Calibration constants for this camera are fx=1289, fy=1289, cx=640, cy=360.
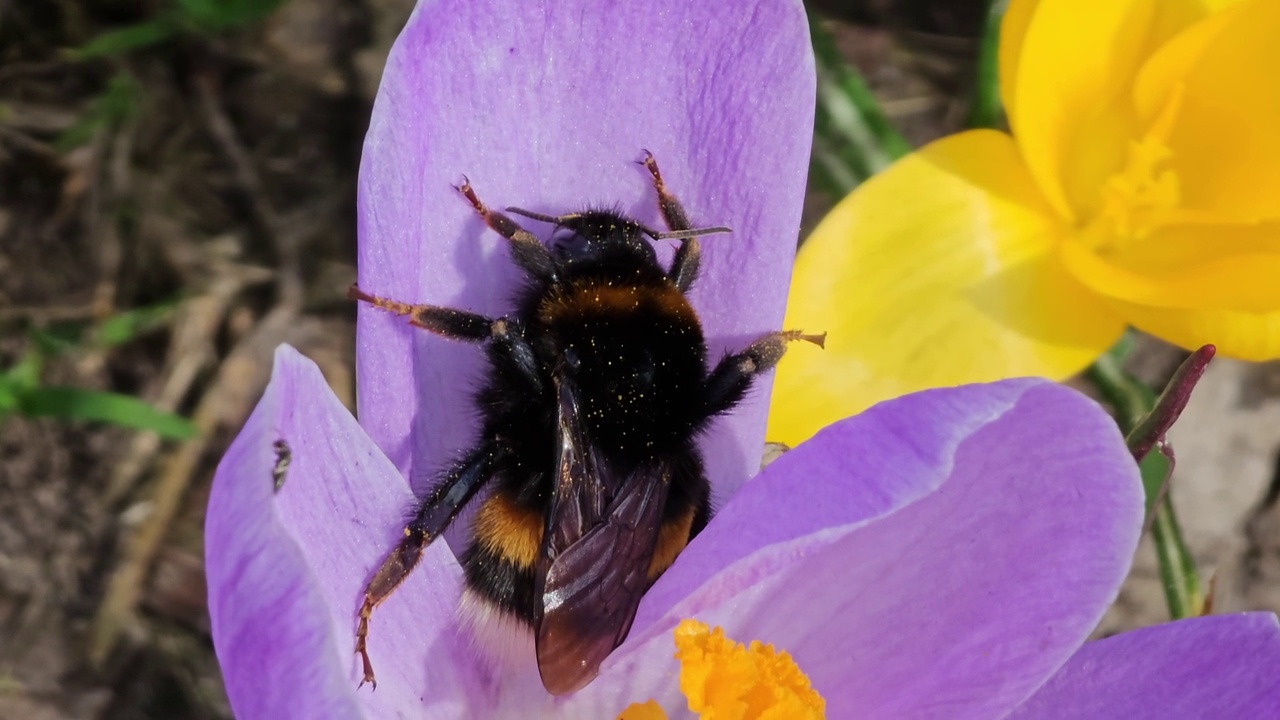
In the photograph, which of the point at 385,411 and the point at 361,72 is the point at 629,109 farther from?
the point at 361,72

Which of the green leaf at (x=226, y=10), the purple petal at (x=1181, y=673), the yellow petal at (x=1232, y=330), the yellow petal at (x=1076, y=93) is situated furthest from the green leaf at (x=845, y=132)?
the purple petal at (x=1181, y=673)

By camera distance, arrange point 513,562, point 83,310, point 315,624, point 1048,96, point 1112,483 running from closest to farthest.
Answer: point 315,624
point 1112,483
point 513,562
point 1048,96
point 83,310

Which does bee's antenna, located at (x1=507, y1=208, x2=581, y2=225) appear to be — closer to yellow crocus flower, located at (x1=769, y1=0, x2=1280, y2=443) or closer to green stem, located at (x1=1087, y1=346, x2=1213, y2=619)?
yellow crocus flower, located at (x1=769, y1=0, x2=1280, y2=443)

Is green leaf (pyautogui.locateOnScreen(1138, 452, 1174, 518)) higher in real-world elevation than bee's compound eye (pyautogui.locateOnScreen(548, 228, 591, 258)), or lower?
lower

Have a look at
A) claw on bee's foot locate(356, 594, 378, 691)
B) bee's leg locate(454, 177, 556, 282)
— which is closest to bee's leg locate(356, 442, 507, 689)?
claw on bee's foot locate(356, 594, 378, 691)

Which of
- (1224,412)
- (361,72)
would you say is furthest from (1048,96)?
(361,72)
